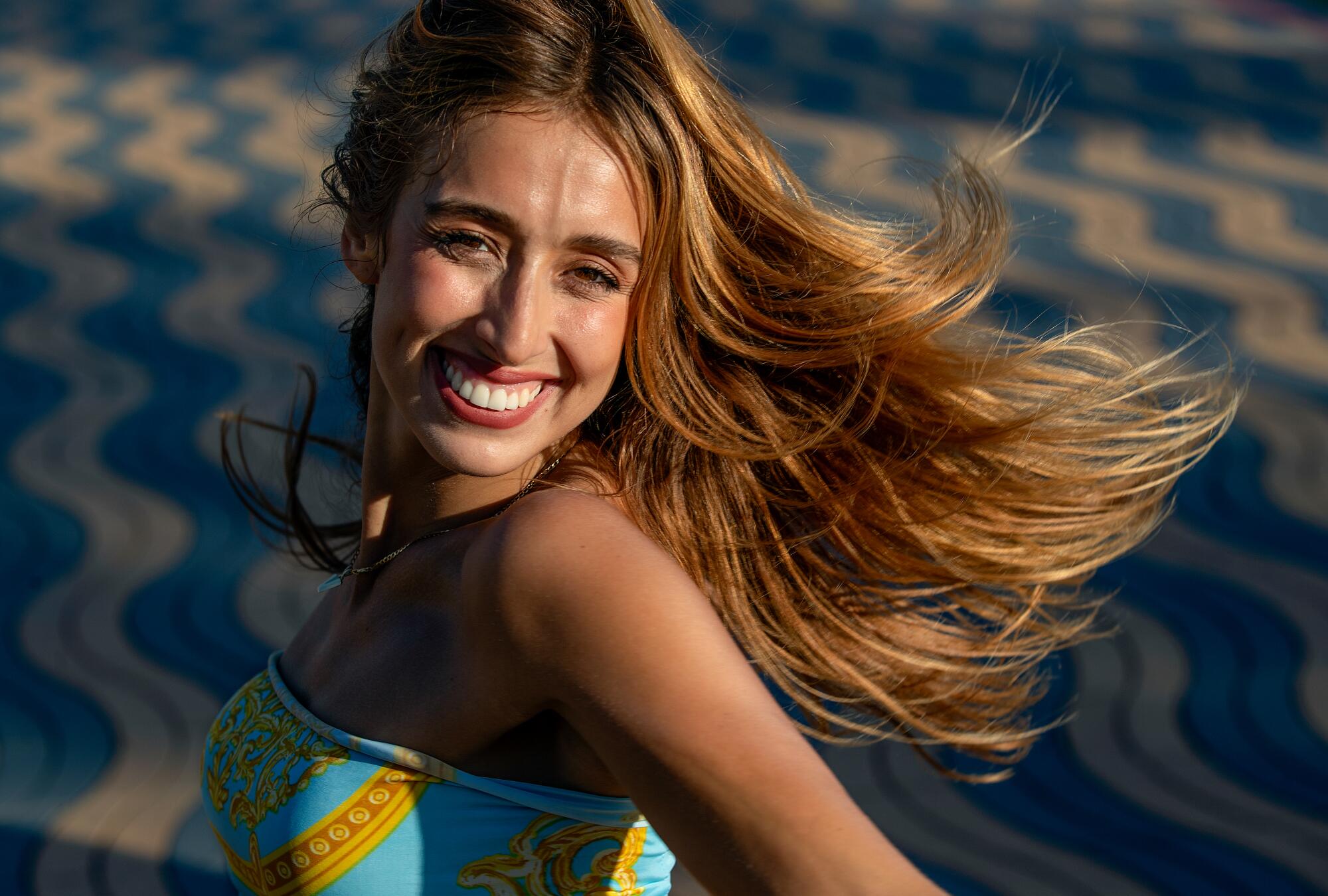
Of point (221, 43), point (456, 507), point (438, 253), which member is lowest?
point (221, 43)

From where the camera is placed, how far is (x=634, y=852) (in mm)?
1584

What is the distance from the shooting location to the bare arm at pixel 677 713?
1.19 metres

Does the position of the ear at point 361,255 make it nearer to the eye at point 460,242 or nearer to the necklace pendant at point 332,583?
the eye at point 460,242

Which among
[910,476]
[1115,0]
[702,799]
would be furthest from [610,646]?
[1115,0]

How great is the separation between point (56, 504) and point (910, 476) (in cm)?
294

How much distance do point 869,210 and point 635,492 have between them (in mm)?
1657

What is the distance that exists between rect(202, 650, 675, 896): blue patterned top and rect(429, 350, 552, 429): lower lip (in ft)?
1.16

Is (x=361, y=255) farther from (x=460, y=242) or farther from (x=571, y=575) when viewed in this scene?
(x=571, y=575)

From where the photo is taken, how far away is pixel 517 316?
1.50m

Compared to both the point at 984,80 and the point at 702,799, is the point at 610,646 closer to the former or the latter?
the point at 702,799

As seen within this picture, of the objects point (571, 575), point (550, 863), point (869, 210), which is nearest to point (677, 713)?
point (571, 575)

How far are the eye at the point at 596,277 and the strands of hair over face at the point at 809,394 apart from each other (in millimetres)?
41

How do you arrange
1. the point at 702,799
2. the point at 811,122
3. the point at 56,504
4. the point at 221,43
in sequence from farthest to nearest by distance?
1. the point at 221,43
2. the point at 811,122
3. the point at 56,504
4. the point at 702,799

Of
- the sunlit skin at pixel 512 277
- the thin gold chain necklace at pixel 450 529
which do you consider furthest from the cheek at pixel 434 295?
the thin gold chain necklace at pixel 450 529
